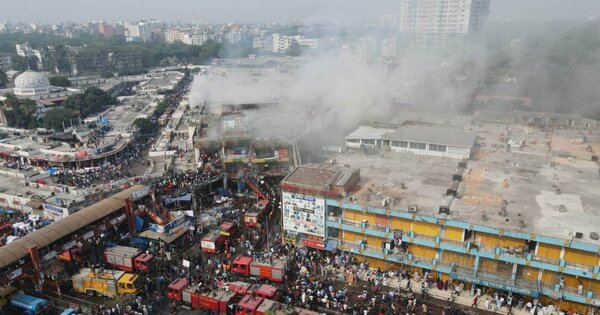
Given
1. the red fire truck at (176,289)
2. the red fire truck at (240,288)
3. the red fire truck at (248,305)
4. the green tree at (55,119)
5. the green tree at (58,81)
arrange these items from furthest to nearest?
the green tree at (58,81)
the green tree at (55,119)
the red fire truck at (176,289)
the red fire truck at (240,288)
the red fire truck at (248,305)

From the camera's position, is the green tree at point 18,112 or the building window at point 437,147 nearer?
the building window at point 437,147

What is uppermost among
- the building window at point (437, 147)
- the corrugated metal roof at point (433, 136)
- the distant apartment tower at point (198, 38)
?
the distant apartment tower at point (198, 38)

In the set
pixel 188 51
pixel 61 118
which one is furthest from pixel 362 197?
pixel 188 51

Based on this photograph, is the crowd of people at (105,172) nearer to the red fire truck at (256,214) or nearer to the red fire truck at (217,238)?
the red fire truck at (256,214)

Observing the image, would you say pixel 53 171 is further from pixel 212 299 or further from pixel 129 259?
pixel 212 299

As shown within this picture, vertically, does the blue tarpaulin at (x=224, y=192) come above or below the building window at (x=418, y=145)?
below

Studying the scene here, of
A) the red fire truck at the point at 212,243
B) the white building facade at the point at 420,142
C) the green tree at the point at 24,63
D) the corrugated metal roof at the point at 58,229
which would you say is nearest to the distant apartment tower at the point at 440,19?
the white building facade at the point at 420,142

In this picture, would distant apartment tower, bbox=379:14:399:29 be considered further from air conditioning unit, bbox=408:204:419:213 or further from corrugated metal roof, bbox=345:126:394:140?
air conditioning unit, bbox=408:204:419:213
